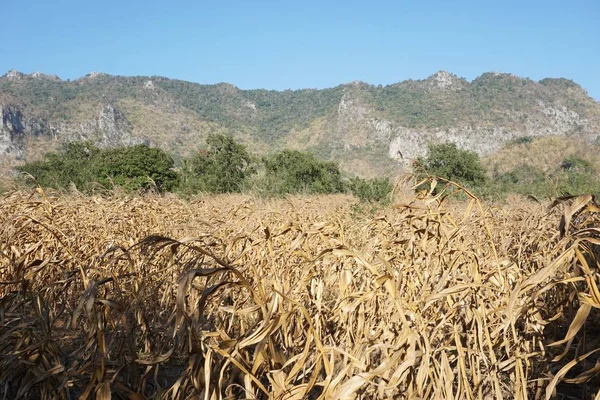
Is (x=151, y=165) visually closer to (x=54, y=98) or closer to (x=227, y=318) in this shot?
(x=227, y=318)

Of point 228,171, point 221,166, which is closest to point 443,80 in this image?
point 228,171

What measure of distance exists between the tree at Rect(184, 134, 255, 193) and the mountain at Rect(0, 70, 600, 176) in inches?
1668

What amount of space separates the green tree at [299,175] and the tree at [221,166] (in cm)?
Answer: 137

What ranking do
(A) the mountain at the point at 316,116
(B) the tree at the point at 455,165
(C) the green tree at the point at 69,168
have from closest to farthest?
(B) the tree at the point at 455,165 → (C) the green tree at the point at 69,168 → (A) the mountain at the point at 316,116

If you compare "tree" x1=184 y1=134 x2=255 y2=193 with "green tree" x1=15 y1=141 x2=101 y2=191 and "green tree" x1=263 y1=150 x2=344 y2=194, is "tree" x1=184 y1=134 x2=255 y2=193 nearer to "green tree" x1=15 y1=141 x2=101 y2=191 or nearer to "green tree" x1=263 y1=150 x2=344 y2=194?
"green tree" x1=263 y1=150 x2=344 y2=194

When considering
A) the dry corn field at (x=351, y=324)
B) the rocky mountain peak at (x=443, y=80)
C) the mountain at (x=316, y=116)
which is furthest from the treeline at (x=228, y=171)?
the rocky mountain peak at (x=443, y=80)

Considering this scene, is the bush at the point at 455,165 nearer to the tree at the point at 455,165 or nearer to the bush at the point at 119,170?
the tree at the point at 455,165

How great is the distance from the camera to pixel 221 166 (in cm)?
2494

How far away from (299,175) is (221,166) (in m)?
4.40

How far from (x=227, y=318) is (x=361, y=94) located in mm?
94929

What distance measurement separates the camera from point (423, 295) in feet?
5.82

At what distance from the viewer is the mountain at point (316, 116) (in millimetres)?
73500

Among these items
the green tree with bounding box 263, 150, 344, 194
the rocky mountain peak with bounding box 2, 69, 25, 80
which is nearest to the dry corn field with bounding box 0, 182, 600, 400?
the green tree with bounding box 263, 150, 344, 194

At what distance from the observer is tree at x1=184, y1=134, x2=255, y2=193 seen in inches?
938
